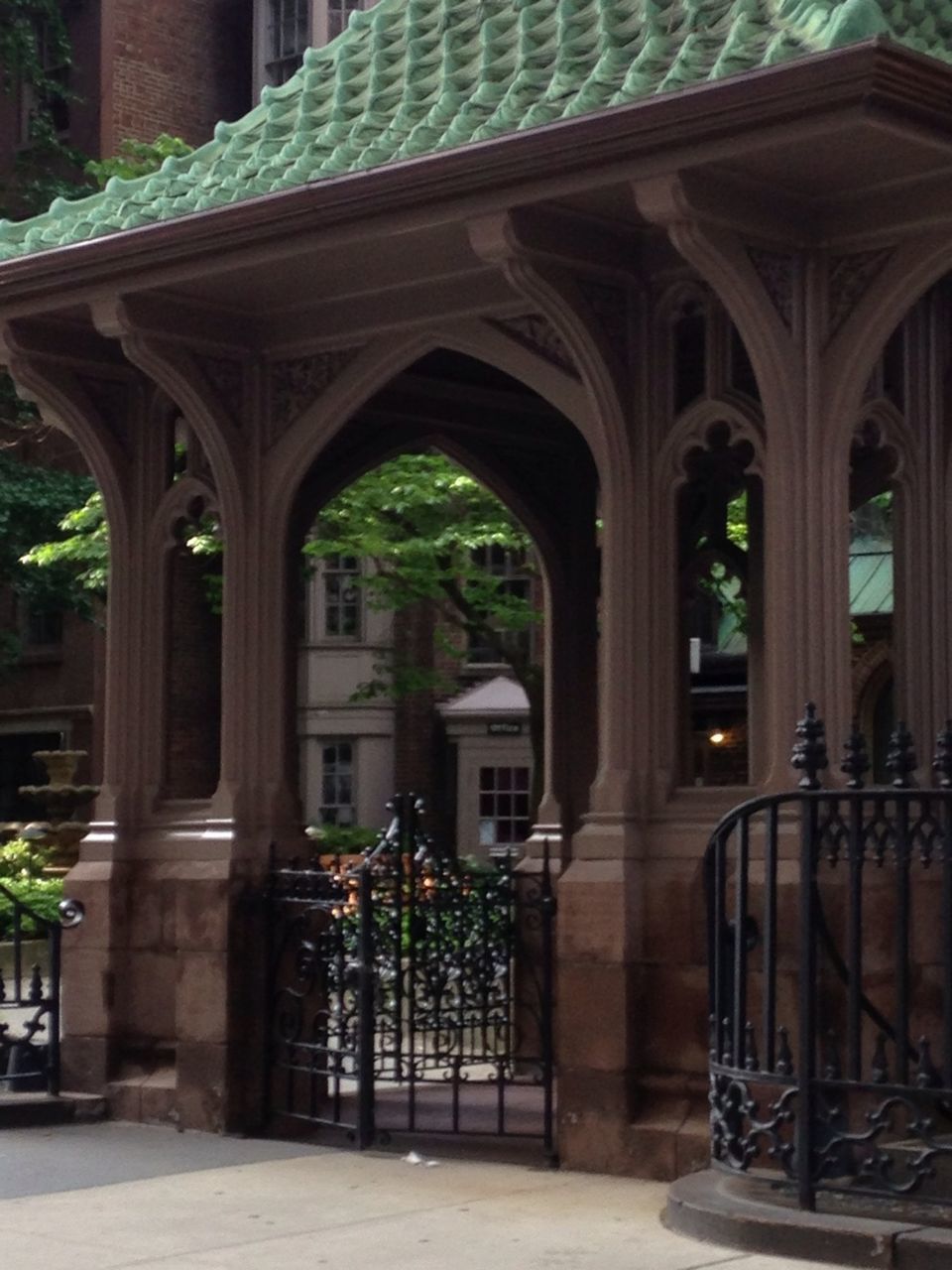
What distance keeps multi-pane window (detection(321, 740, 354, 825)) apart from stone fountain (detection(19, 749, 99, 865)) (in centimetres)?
834

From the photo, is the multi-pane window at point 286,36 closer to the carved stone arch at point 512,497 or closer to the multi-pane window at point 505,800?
the multi-pane window at point 505,800

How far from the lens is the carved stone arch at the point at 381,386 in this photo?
33.6 ft

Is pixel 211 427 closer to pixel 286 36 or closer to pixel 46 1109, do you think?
pixel 46 1109

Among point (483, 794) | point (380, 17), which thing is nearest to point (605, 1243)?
point (380, 17)

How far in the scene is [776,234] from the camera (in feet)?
30.4

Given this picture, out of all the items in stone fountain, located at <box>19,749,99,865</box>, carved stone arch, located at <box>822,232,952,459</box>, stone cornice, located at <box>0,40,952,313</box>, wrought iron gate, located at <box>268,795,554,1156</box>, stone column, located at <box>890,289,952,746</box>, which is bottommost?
wrought iron gate, located at <box>268,795,554,1156</box>

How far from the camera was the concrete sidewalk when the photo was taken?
7.91 metres

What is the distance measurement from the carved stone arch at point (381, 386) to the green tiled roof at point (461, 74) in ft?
3.01

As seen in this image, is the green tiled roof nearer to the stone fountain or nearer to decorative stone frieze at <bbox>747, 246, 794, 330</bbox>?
decorative stone frieze at <bbox>747, 246, 794, 330</bbox>

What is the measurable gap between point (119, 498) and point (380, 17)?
2831mm

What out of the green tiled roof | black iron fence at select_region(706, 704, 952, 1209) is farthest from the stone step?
the green tiled roof

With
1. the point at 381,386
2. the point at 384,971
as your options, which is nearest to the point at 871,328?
the point at 381,386

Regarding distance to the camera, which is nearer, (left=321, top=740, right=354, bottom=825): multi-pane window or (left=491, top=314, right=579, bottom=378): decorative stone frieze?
(left=491, top=314, right=579, bottom=378): decorative stone frieze

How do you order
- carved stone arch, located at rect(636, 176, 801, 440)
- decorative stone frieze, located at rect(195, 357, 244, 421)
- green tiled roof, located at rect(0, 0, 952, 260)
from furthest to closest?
decorative stone frieze, located at rect(195, 357, 244, 421) → green tiled roof, located at rect(0, 0, 952, 260) → carved stone arch, located at rect(636, 176, 801, 440)
